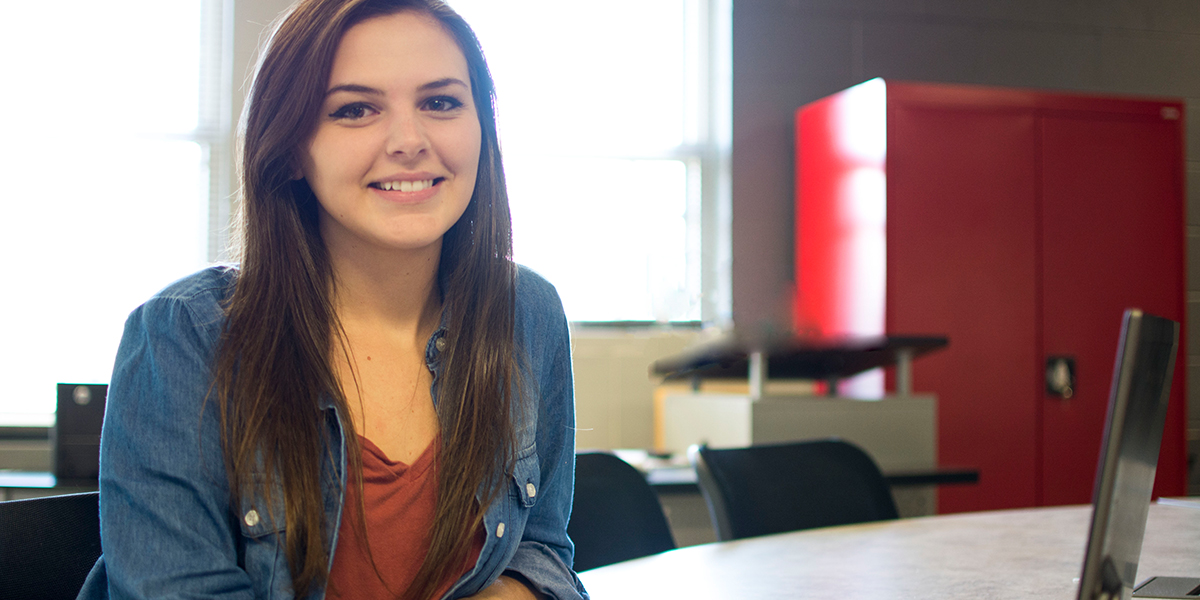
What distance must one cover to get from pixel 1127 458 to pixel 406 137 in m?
0.78

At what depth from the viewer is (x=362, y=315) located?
48.4 inches

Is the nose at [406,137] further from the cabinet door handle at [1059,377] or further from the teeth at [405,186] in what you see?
the cabinet door handle at [1059,377]

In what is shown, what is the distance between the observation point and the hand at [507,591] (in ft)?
3.66

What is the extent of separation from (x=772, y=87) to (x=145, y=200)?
9.24ft

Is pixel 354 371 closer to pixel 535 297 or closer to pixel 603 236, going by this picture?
pixel 535 297

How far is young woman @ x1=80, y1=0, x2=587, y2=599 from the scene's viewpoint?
0.99 metres

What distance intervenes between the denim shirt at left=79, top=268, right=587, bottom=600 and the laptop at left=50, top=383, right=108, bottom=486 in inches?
64.5

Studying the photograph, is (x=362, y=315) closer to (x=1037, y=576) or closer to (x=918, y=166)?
(x=1037, y=576)

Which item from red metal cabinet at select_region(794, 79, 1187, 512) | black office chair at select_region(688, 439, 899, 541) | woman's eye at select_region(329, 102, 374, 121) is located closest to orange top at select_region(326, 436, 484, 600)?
woman's eye at select_region(329, 102, 374, 121)

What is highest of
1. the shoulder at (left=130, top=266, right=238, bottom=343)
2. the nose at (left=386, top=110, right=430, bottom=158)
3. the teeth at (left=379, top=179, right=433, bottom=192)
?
the nose at (left=386, top=110, right=430, bottom=158)

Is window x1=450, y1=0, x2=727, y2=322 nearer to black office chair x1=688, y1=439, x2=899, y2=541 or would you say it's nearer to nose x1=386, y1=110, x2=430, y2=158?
black office chair x1=688, y1=439, x2=899, y2=541

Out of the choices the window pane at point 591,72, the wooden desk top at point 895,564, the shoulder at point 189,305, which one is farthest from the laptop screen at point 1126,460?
the window pane at point 591,72

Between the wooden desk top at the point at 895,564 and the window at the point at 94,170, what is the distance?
3521mm

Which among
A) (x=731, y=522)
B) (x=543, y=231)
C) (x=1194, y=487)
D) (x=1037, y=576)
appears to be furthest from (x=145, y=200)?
(x=1194, y=487)
